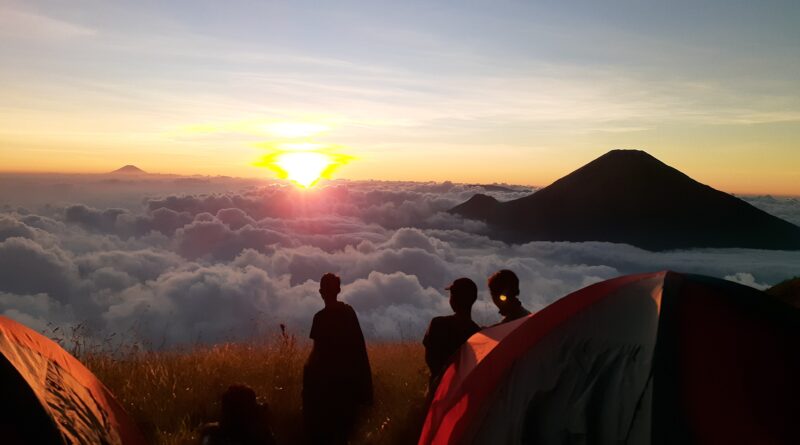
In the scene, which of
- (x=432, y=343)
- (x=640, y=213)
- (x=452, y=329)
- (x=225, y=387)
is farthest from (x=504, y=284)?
(x=640, y=213)

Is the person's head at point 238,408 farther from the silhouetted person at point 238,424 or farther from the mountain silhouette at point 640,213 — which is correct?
the mountain silhouette at point 640,213

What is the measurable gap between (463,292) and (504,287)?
0.46 metres

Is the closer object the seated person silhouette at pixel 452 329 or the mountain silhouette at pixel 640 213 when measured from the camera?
the seated person silhouette at pixel 452 329

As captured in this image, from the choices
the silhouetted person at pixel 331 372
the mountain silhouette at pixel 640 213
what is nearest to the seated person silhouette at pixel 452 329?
the silhouetted person at pixel 331 372

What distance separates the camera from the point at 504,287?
6340 mm

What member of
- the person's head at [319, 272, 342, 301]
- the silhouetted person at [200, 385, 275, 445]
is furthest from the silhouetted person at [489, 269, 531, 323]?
the silhouetted person at [200, 385, 275, 445]

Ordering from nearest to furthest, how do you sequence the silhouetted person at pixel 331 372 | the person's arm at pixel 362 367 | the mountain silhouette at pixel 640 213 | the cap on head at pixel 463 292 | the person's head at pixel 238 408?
the person's head at pixel 238 408
the cap on head at pixel 463 292
the silhouetted person at pixel 331 372
the person's arm at pixel 362 367
the mountain silhouette at pixel 640 213

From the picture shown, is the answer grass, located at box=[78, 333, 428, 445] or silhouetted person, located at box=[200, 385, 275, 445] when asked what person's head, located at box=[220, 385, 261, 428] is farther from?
grass, located at box=[78, 333, 428, 445]

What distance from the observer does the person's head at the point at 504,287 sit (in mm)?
6340

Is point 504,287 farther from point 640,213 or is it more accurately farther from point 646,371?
point 640,213

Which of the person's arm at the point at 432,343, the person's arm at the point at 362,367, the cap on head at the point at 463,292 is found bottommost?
the person's arm at the point at 362,367

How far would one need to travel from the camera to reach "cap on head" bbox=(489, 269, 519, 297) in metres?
6.34

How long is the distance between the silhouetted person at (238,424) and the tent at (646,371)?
1747 millimetres

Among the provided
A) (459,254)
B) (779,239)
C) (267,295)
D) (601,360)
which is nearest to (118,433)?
(601,360)
